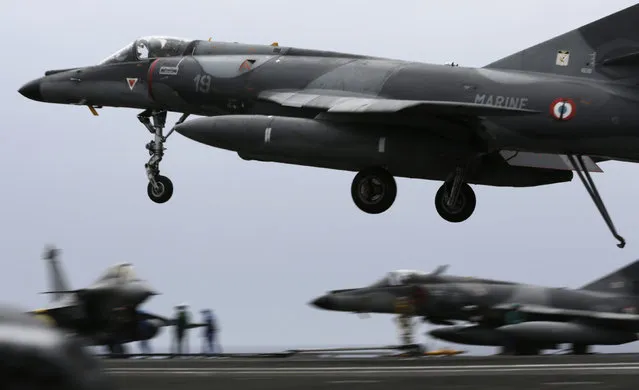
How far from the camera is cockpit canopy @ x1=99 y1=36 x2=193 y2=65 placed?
80.1 ft

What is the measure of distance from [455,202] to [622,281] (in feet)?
30.1

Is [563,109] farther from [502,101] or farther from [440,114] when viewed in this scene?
[440,114]

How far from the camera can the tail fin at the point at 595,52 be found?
65.9 feet

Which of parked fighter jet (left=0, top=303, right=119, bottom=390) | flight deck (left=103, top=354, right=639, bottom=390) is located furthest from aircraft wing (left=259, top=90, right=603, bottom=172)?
parked fighter jet (left=0, top=303, right=119, bottom=390)

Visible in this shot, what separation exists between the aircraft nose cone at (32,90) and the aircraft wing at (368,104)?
20.7 ft

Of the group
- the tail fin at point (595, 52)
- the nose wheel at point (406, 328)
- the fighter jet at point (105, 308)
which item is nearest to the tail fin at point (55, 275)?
the fighter jet at point (105, 308)

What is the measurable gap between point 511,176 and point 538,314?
284 inches

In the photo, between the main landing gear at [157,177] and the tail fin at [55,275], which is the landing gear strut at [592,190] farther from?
the tail fin at [55,275]

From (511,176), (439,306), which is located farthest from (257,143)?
(439,306)

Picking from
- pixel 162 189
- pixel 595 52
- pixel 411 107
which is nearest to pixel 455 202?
pixel 411 107

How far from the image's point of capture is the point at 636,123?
19.5 m

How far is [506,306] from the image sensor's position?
27.7 m

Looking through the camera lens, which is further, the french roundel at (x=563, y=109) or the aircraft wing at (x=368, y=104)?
the aircraft wing at (x=368, y=104)

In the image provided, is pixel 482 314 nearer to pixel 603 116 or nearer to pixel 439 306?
pixel 439 306
